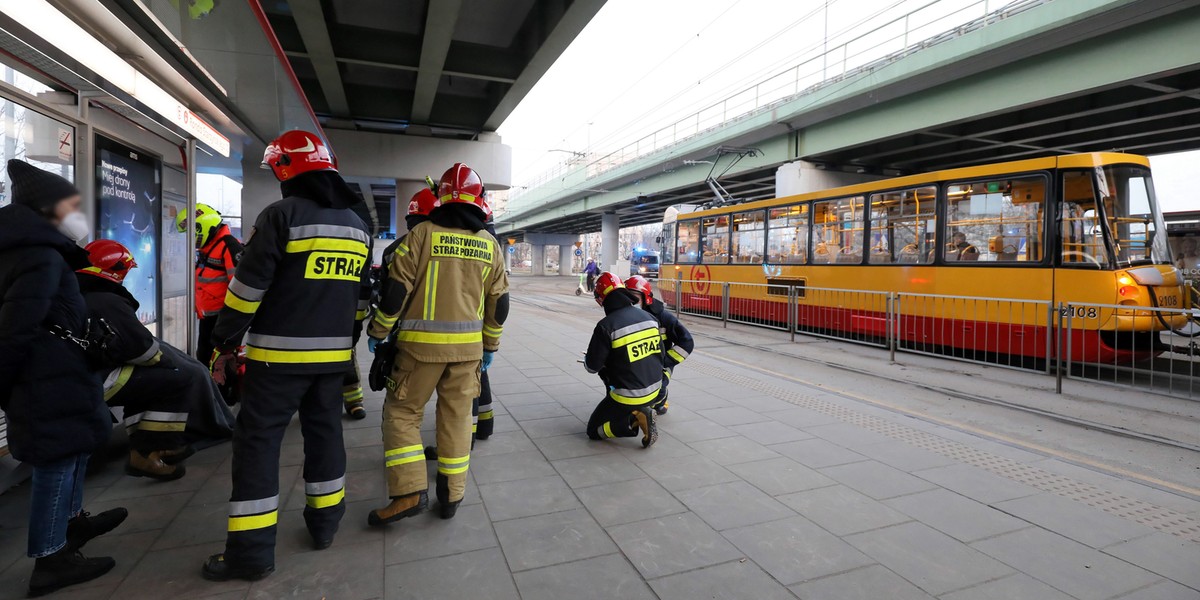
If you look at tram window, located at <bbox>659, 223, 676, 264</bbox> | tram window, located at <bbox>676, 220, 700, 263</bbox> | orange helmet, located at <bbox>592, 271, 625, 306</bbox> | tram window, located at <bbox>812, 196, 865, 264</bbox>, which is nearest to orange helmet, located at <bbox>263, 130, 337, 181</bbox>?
orange helmet, located at <bbox>592, 271, 625, 306</bbox>

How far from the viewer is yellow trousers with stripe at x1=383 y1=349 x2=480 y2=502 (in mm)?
3076

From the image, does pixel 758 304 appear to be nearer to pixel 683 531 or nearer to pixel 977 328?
pixel 977 328

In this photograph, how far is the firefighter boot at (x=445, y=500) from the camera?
3.13m

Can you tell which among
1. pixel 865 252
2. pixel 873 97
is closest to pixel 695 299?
pixel 865 252

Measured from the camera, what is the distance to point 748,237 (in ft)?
47.2

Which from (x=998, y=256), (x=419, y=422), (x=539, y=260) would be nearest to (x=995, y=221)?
(x=998, y=256)

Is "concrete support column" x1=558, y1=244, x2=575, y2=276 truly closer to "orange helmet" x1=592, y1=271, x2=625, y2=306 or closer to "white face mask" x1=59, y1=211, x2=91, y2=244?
"orange helmet" x1=592, y1=271, x2=625, y2=306

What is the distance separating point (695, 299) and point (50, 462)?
15123mm

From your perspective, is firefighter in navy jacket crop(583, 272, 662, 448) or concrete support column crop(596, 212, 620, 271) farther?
concrete support column crop(596, 212, 620, 271)

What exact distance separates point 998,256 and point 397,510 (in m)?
9.44

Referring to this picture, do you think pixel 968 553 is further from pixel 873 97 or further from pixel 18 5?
pixel 873 97

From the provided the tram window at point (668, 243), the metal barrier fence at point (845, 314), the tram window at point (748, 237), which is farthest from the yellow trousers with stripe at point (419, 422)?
the tram window at point (668, 243)

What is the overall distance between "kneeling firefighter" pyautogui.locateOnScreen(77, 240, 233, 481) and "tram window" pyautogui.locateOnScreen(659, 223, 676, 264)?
15140 millimetres

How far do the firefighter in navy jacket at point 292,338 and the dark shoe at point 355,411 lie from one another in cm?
234
